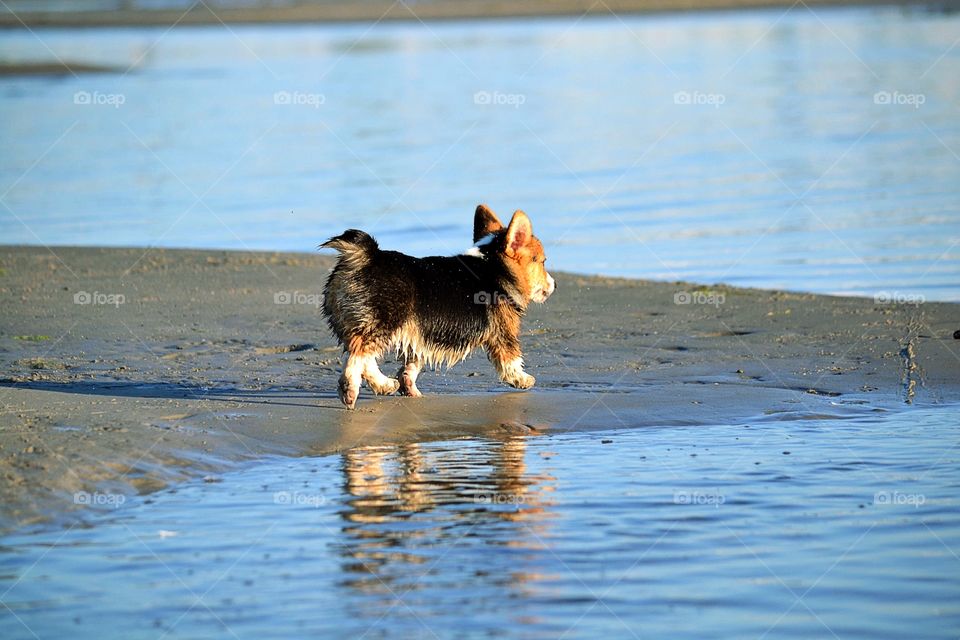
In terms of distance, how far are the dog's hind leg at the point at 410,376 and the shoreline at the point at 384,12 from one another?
4746 cm

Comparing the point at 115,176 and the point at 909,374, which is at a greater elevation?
the point at 115,176

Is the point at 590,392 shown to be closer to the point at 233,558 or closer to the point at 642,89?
the point at 233,558

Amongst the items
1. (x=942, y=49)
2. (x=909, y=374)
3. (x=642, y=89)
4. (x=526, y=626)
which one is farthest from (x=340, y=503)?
(x=942, y=49)

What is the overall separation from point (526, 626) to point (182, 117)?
2373cm

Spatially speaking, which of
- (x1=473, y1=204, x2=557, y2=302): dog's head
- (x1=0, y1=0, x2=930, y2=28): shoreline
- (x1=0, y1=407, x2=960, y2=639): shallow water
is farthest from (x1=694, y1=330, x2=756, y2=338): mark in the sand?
(x1=0, y1=0, x2=930, y2=28): shoreline

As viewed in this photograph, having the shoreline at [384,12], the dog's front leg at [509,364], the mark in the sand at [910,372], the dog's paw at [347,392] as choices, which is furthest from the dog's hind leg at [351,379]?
the shoreline at [384,12]

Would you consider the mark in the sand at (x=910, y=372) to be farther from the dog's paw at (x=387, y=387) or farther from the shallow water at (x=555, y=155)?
the dog's paw at (x=387, y=387)

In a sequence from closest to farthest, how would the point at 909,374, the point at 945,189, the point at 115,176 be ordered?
the point at 909,374, the point at 945,189, the point at 115,176

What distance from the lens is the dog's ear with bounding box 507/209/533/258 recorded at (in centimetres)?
914

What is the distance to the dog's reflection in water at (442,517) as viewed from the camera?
5.73m

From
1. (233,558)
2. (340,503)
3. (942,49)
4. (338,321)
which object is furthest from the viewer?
(942,49)

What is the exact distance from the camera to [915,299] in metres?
11.7

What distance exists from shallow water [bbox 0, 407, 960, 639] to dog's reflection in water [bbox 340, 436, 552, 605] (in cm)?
1

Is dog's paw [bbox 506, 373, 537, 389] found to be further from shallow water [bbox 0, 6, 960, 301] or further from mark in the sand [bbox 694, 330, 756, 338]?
shallow water [bbox 0, 6, 960, 301]
